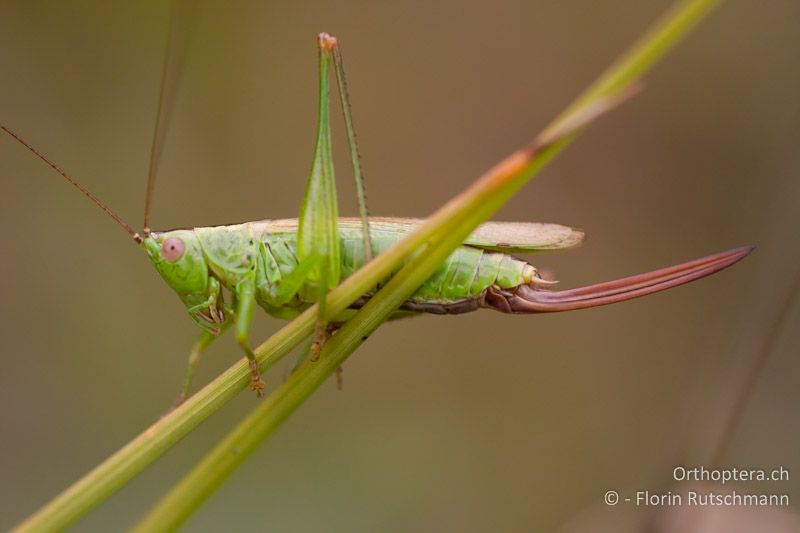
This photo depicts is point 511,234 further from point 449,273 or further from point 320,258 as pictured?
point 320,258

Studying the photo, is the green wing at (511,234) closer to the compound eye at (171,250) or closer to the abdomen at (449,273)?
the abdomen at (449,273)

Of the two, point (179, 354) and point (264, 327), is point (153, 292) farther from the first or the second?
point (264, 327)

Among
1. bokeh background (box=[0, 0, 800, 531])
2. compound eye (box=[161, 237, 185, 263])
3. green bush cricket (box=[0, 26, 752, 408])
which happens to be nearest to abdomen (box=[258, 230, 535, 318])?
green bush cricket (box=[0, 26, 752, 408])

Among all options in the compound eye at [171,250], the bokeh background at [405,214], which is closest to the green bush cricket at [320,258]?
the compound eye at [171,250]

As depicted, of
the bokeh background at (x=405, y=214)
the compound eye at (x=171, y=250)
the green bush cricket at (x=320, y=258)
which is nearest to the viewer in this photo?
the green bush cricket at (x=320, y=258)

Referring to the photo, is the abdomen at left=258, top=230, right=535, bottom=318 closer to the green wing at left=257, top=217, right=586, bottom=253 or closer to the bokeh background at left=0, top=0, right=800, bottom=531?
the green wing at left=257, top=217, right=586, bottom=253

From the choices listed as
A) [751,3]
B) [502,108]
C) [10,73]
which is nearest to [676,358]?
[502,108]

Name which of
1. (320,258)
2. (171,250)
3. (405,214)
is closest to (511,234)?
(320,258)
